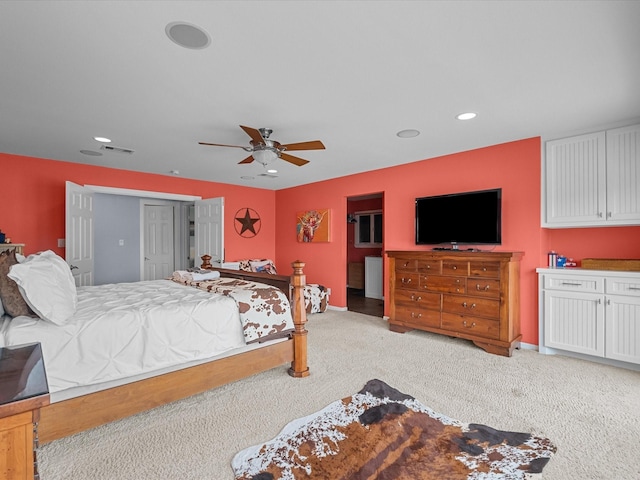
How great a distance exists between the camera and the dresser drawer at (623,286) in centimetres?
298

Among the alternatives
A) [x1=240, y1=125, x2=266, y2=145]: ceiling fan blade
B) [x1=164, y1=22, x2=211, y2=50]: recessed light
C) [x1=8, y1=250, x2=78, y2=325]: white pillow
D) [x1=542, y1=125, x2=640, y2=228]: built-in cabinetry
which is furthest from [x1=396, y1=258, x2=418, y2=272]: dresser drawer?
[x1=8, y1=250, x2=78, y2=325]: white pillow

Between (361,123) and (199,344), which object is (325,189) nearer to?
(361,123)

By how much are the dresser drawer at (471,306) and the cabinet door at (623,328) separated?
0.95 metres

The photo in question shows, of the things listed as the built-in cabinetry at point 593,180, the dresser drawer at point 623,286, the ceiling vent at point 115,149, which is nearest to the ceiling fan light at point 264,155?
the ceiling vent at point 115,149

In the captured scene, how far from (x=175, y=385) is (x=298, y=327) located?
3.64ft

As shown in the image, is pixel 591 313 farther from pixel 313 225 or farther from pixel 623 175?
pixel 313 225

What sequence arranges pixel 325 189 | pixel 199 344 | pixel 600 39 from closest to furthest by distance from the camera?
pixel 600 39
pixel 199 344
pixel 325 189

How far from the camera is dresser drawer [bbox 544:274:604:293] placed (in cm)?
318

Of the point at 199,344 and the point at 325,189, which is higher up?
the point at 325,189

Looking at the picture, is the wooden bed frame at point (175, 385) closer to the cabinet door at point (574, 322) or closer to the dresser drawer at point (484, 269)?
the dresser drawer at point (484, 269)

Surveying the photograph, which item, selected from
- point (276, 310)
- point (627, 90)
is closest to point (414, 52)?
point (627, 90)

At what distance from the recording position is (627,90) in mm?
2553

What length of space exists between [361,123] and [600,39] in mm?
1822

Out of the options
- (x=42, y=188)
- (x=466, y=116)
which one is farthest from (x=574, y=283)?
(x=42, y=188)
